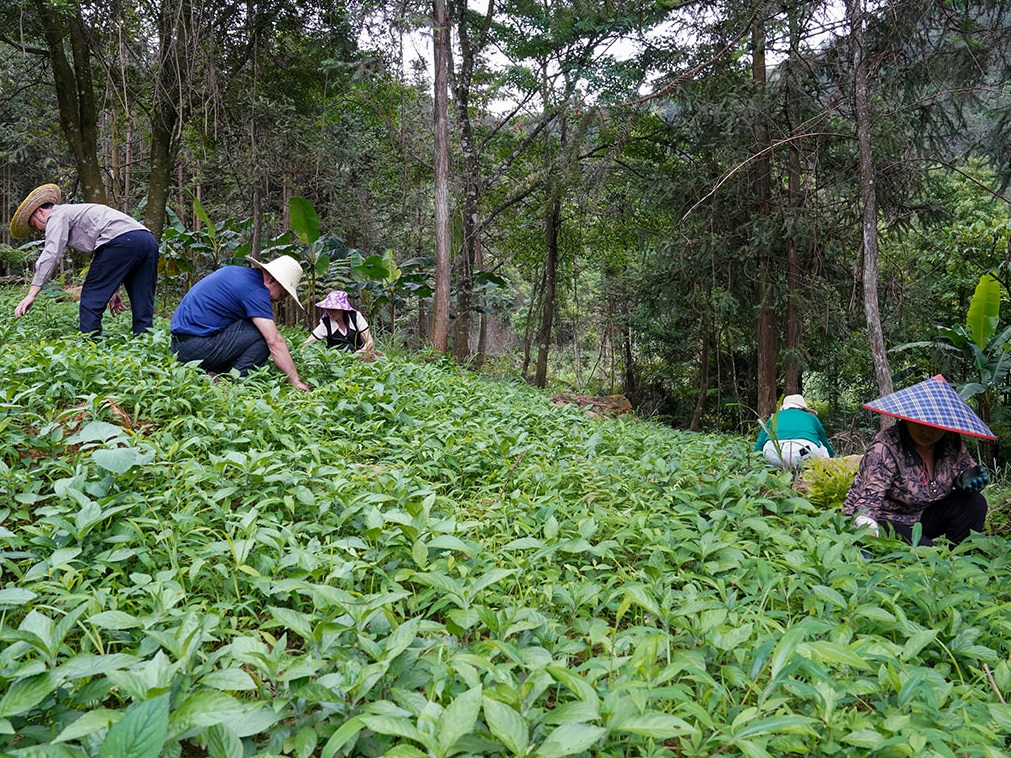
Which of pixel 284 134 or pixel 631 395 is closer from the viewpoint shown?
pixel 284 134

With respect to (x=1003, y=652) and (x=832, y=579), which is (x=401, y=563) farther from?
(x=1003, y=652)

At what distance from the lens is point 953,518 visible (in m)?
3.88

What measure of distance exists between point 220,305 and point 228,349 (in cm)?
36

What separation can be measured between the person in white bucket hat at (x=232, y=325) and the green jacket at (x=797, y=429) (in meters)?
4.01

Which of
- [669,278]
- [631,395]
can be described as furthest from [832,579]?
[631,395]

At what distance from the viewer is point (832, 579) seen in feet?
8.61

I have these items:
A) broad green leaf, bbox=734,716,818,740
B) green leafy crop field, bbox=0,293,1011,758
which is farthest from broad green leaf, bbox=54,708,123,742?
broad green leaf, bbox=734,716,818,740

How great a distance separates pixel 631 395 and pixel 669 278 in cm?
598

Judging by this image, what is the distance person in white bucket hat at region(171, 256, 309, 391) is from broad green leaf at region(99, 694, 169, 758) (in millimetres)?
3790

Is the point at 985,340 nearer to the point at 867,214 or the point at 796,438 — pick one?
the point at 867,214

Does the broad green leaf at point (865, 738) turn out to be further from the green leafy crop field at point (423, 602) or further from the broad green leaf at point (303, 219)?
the broad green leaf at point (303, 219)

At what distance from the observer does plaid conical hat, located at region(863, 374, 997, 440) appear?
3.49 metres

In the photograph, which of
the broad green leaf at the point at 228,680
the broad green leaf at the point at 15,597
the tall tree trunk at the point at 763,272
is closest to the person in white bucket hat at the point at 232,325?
the broad green leaf at the point at 15,597

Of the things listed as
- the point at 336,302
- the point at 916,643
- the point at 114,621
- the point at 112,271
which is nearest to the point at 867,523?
the point at 916,643
